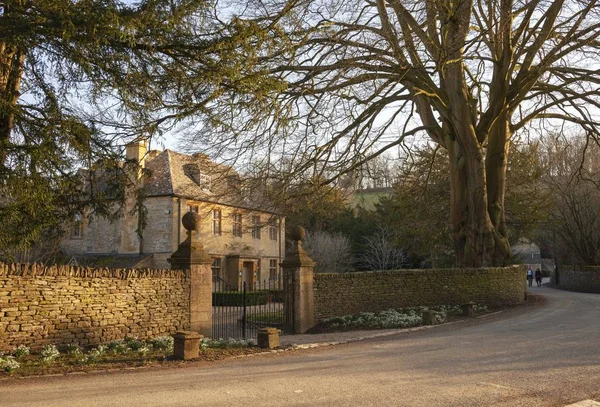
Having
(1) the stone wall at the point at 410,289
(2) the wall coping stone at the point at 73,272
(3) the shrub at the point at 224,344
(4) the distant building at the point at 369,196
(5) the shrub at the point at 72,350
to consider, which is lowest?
(3) the shrub at the point at 224,344

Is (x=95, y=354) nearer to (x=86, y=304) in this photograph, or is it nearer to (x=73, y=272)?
(x=86, y=304)

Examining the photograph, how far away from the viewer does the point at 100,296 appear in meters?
11.4

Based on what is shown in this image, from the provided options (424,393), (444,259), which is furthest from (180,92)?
(444,259)

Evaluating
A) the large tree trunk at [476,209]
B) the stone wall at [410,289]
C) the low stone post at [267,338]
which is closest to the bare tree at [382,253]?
the large tree trunk at [476,209]

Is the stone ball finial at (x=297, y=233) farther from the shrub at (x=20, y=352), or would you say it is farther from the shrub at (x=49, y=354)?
the shrub at (x=20, y=352)

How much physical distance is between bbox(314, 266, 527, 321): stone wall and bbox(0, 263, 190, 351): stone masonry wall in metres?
4.55

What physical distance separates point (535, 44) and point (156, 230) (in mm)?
21466

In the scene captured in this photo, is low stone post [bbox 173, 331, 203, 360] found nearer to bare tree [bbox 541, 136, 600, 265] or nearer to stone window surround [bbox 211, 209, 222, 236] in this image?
stone window surround [bbox 211, 209, 222, 236]

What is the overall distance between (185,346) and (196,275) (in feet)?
12.0

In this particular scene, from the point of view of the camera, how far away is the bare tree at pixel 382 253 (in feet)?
143

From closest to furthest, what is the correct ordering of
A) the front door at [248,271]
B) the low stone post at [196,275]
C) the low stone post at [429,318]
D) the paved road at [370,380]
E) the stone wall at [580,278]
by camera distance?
the paved road at [370,380], the low stone post at [196,275], the low stone post at [429,318], the stone wall at [580,278], the front door at [248,271]

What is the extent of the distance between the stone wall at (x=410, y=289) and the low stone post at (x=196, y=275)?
3.34 metres

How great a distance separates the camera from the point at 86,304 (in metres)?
11.0

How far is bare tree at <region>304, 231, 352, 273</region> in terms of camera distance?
1572 inches
